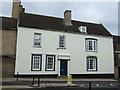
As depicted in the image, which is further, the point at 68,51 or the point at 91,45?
the point at 91,45

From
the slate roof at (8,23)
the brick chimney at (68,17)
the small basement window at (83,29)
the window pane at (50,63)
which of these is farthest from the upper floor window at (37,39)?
the small basement window at (83,29)

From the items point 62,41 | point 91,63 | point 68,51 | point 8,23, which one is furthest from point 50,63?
point 8,23

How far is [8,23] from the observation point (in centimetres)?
2484

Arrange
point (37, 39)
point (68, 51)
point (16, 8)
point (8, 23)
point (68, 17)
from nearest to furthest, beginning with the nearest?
1. point (37, 39)
2. point (8, 23)
3. point (68, 51)
4. point (16, 8)
5. point (68, 17)

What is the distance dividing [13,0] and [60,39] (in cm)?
913

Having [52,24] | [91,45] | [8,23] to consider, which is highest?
[52,24]

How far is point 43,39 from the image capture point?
79.9 feet

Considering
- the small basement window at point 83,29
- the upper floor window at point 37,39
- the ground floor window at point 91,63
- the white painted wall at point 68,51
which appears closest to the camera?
the white painted wall at point 68,51

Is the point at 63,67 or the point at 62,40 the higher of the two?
the point at 62,40

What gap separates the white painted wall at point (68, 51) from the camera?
22906 millimetres

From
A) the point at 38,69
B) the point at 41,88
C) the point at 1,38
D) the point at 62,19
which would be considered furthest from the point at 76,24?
the point at 41,88

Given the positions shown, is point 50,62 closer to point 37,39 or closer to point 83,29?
point 37,39

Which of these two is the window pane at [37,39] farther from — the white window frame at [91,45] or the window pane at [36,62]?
the white window frame at [91,45]

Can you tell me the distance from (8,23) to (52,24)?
6331 millimetres
